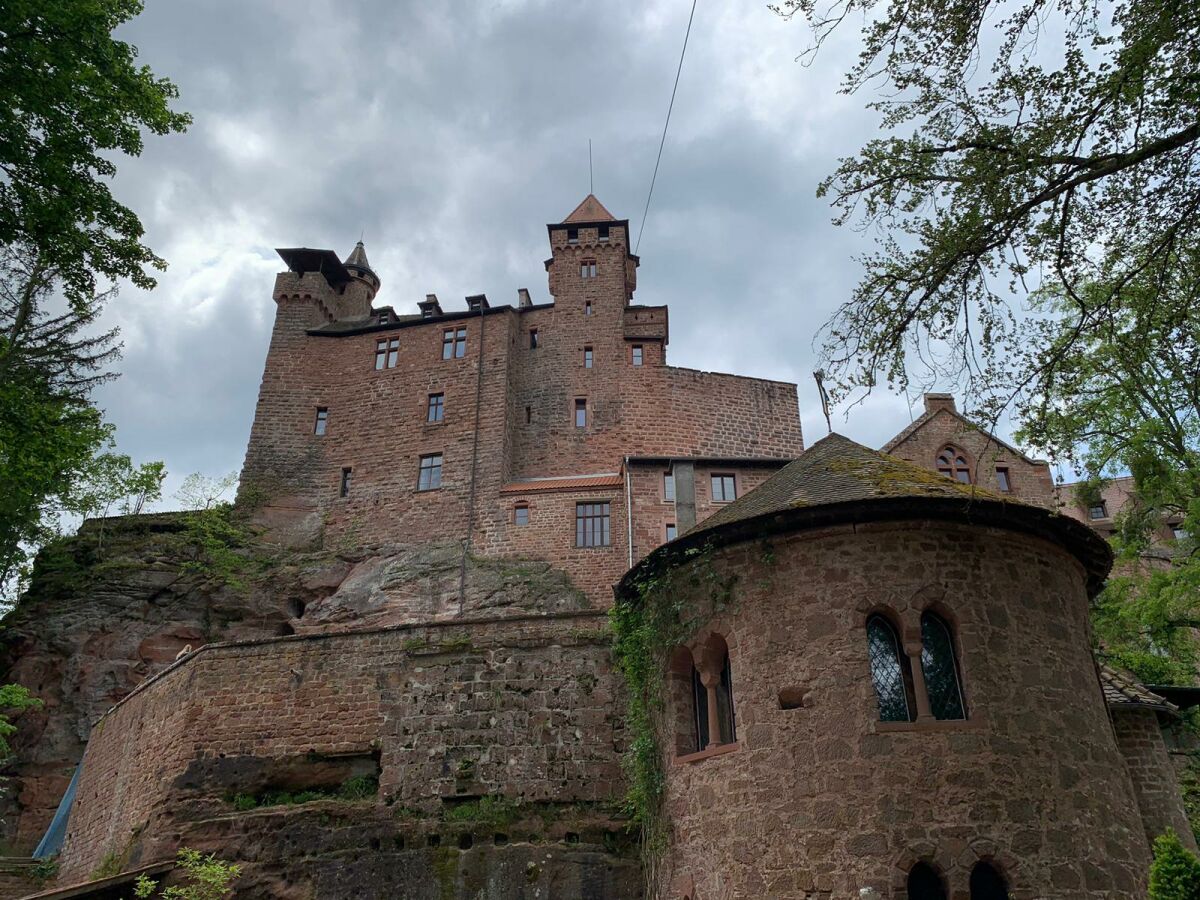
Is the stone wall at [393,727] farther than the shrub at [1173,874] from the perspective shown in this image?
Yes

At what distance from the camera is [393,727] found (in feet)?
51.4

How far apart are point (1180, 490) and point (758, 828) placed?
14.6 metres

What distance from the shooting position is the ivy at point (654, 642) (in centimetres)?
1246

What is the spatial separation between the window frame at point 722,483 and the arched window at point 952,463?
791cm

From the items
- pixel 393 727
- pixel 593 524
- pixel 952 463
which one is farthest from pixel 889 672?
pixel 952 463

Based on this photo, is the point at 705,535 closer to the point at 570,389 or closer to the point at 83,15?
the point at 83,15

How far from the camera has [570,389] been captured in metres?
37.1

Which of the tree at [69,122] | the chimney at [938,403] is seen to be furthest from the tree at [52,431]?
the chimney at [938,403]

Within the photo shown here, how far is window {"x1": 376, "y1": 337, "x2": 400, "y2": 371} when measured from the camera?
127 feet

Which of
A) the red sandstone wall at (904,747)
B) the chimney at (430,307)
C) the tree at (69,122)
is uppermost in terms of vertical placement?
the chimney at (430,307)

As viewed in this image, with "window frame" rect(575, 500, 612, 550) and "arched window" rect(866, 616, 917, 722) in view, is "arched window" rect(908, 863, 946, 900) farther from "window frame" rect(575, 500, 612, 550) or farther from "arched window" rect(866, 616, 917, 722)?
"window frame" rect(575, 500, 612, 550)

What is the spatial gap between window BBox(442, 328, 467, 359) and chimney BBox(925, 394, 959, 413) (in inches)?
744

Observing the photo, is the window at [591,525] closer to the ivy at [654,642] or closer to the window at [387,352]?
the window at [387,352]

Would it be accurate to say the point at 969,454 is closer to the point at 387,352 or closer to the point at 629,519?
the point at 629,519
